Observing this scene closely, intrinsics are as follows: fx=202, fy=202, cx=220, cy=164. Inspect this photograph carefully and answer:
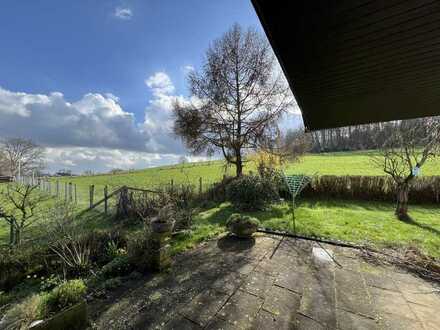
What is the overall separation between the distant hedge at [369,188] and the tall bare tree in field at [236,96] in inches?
147

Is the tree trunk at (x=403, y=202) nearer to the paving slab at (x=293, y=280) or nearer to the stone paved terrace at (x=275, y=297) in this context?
the stone paved terrace at (x=275, y=297)

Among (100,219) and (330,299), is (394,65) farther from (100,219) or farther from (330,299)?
(100,219)

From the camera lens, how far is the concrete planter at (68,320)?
5.77 ft

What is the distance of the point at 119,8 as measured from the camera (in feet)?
15.3

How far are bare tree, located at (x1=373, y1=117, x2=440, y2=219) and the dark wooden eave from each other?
417 centimetres

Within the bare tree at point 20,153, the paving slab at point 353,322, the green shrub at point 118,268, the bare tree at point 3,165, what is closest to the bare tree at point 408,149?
→ the paving slab at point 353,322

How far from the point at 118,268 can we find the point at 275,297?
2423mm

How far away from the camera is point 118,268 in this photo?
3.22m

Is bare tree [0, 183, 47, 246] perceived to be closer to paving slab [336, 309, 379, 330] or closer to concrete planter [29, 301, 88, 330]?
concrete planter [29, 301, 88, 330]

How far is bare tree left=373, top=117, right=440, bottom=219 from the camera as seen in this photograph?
6414 millimetres

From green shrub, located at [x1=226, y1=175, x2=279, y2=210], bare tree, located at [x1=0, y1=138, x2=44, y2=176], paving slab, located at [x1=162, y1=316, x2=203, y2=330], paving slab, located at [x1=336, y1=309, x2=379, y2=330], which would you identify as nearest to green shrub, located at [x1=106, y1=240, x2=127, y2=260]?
paving slab, located at [x1=162, y1=316, x2=203, y2=330]

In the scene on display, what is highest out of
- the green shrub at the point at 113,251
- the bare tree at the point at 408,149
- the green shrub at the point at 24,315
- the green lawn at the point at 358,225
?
the bare tree at the point at 408,149

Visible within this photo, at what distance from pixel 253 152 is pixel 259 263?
8153 mm

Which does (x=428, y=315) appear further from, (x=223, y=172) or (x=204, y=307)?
(x=223, y=172)
